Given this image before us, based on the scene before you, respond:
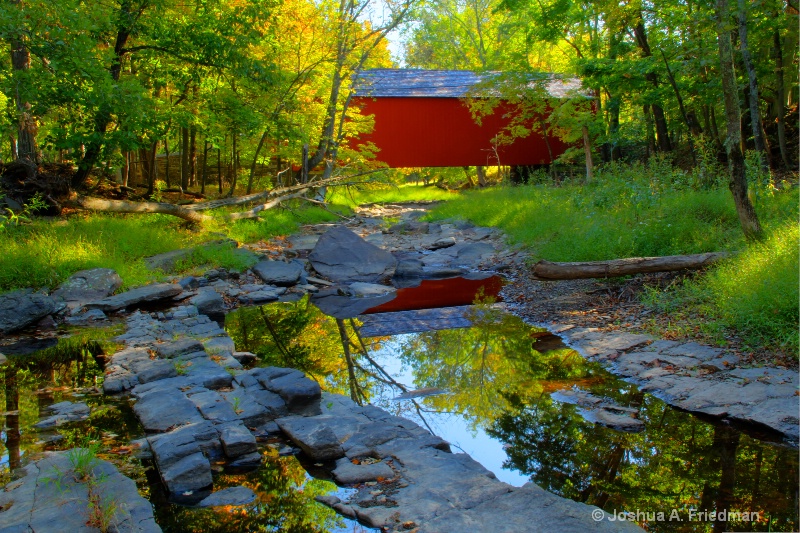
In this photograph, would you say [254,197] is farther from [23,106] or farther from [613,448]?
[613,448]

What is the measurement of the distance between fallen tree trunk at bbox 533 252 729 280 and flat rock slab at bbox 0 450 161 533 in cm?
480

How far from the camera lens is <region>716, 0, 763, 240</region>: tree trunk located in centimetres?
601

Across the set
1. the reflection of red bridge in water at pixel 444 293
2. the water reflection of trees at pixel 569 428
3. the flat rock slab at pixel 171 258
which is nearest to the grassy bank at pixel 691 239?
the reflection of red bridge in water at pixel 444 293

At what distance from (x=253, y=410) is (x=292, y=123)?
1016cm

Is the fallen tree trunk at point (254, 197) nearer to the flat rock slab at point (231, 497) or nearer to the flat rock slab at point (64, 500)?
the flat rock slab at point (64, 500)

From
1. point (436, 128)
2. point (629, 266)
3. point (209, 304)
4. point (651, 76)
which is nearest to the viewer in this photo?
point (629, 266)

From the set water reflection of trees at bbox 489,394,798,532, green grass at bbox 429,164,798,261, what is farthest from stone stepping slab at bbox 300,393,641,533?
green grass at bbox 429,164,798,261

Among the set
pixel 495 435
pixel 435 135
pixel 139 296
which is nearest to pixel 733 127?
pixel 495 435

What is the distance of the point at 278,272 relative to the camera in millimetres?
9773

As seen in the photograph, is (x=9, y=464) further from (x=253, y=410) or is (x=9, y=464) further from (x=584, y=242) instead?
(x=584, y=242)

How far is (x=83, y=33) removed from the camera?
740cm

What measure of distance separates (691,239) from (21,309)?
25.6ft

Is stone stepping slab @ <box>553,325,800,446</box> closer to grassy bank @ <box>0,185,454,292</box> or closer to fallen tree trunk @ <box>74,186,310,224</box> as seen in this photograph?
grassy bank @ <box>0,185,454,292</box>

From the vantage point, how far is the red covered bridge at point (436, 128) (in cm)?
2028
